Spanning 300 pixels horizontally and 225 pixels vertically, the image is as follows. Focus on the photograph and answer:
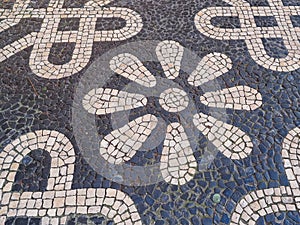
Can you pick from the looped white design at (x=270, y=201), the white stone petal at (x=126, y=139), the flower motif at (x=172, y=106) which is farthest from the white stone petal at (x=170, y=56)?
the looped white design at (x=270, y=201)

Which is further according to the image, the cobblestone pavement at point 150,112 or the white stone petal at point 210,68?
the white stone petal at point 210,68

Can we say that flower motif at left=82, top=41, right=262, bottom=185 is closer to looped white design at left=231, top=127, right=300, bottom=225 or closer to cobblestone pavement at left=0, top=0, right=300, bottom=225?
cobblestone pavement at left=0, top=0, right=300, bottom=225

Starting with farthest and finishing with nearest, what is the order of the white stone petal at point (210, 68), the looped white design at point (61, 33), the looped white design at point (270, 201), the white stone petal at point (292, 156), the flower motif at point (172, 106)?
the looped white design at point (61, 33)
the white stone petal at point (210, 68)
the flower motif at point (172, 106)
the white stone petal at point (292, 156)
the looped white design at point (270, 201)

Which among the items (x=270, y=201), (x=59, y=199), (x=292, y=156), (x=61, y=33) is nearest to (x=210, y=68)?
(x=292, y=156)

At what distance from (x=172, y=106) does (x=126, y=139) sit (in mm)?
466

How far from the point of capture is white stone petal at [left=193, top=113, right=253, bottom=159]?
271 cm

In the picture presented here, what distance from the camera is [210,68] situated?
3.27m

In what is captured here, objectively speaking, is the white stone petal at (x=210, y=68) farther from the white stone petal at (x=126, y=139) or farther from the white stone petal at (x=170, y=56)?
the white stone petal at (x=126, y=139)

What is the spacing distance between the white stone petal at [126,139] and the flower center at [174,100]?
0.51 ft

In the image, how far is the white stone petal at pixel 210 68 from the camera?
3.19 metres

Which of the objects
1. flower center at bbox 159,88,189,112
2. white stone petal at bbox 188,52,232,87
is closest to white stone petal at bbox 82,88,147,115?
flower center at bbox 159,88,189,112

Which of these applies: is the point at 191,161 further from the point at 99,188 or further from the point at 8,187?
the point at 8,187

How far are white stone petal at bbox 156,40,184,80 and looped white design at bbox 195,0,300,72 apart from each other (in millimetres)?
358

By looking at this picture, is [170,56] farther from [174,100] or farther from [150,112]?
[150,112]
